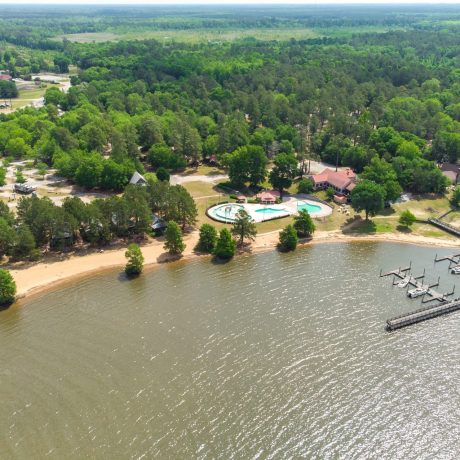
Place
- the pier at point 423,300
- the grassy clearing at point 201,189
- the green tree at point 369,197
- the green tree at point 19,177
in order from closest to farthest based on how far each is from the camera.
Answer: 1. the pier at point 423,300
2. the green tree at point 369,197
3. the grassy clearing at point 201,189
4. the green tree at point 19,177

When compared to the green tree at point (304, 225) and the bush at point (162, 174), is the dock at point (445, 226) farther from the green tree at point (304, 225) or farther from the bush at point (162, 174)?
the bush at point (162, 174)

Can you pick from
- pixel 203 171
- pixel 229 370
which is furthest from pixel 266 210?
pixel 229 370

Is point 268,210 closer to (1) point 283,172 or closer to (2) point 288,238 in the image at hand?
(1) point 283,172

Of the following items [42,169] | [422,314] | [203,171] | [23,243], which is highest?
[23,243]

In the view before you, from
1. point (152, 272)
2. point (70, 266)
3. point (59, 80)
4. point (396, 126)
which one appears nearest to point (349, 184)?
point (396, 126)

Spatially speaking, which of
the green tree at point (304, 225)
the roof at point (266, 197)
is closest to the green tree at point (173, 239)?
the green tree at point (304, 225)

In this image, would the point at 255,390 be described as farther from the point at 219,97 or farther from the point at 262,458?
the point at 219,97
